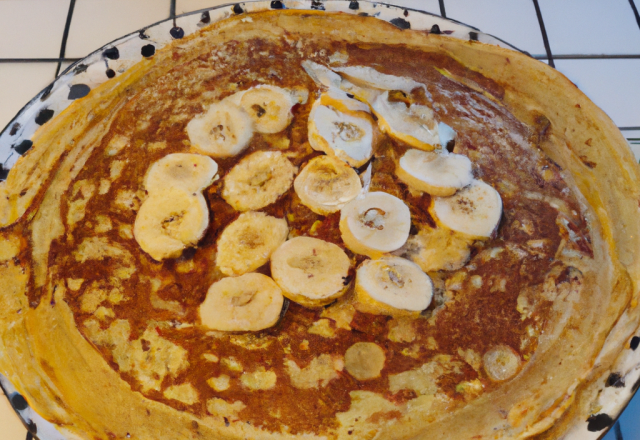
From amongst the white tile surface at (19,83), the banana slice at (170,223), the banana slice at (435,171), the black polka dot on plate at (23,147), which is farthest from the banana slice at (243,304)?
the white tile surface at (19,83)

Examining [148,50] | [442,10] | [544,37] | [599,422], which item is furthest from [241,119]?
[544,37]

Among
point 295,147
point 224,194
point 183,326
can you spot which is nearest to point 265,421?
point 183,326

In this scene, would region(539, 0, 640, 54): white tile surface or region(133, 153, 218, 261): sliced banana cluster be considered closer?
region(133, 153, 218, 261): sliced banana cluster

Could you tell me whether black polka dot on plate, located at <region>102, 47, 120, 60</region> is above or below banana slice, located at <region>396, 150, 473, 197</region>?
above

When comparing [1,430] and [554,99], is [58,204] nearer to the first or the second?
[1,430]

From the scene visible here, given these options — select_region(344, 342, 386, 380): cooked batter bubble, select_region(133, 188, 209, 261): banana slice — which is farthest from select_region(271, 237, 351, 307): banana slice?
select_region(133, 188, 209, 261): banana slice

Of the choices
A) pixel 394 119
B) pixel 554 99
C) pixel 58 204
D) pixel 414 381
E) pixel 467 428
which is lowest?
pixel 467 428

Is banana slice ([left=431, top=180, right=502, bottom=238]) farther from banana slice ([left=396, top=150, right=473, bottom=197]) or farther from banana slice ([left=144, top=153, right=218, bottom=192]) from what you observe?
banana slice ([left=144, top=153, right=218, bottom=192])

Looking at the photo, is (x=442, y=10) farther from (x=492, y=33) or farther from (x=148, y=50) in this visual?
(x=148, y=50)
